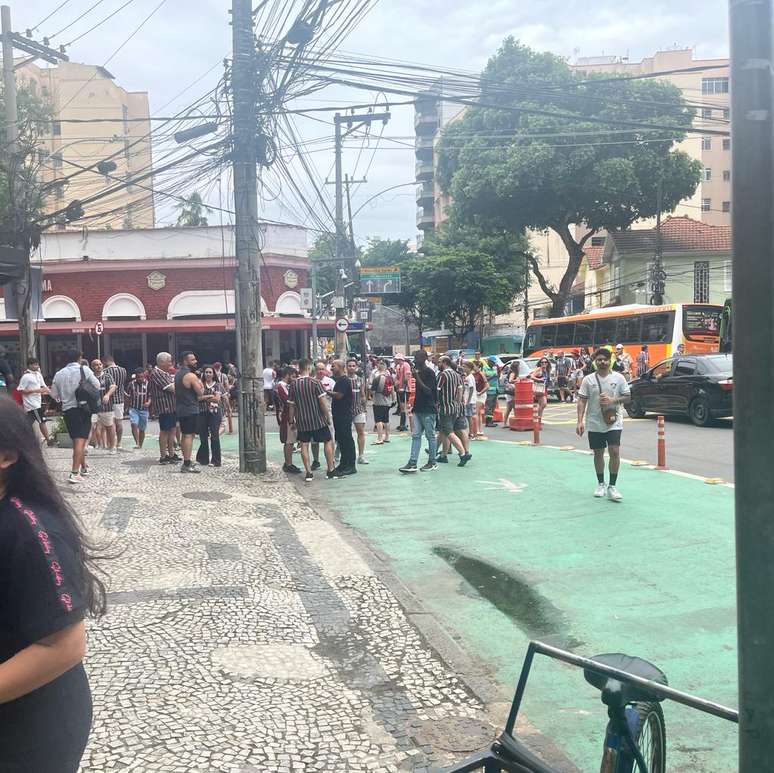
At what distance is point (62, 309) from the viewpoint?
102 ft

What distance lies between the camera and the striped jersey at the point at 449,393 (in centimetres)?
1212

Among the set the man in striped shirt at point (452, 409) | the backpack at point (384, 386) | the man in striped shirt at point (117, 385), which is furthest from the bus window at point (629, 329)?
the man in striped shirt at point (117, 385)

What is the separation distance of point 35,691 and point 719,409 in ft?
52.4

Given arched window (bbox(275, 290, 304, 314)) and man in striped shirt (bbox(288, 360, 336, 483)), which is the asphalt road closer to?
man in striped shirt (bbox(288, 360, 336, 483))

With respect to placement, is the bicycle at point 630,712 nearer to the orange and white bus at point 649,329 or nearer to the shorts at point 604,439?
the shorts at point 604,439

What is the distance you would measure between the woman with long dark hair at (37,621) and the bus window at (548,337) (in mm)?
33251

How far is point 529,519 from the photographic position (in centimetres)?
859

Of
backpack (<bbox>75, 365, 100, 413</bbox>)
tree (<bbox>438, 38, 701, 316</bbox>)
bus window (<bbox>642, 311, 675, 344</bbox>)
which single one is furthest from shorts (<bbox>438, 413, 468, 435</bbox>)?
tree (<bbox>438, 38, 701, 316</bbox>)

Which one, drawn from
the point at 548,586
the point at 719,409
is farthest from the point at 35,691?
the point at 719,409

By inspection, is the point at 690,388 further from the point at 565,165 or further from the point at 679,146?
the point at 679,146

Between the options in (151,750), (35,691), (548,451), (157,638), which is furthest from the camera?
(548,451)

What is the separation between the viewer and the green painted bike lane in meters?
4.23

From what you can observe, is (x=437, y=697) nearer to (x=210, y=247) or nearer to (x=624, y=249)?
(x=210, y=247)

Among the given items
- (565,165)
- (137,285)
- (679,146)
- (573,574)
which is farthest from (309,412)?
(679,146)
